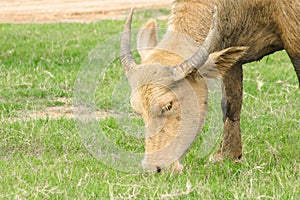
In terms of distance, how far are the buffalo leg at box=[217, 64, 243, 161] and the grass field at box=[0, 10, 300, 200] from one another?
0.18 metres

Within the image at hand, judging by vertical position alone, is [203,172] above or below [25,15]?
below

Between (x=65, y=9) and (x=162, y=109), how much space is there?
13.9 m

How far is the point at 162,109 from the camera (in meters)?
6.97

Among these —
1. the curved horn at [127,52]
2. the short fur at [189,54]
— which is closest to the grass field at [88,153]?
the short fur at [189,54]

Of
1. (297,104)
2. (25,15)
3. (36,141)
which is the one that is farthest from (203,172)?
(25,15)

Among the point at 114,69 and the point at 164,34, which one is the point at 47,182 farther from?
the point at 114,69

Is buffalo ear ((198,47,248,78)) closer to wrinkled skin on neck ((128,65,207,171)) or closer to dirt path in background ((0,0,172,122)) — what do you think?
wrinkled skin on neck ((128,65,207,171))

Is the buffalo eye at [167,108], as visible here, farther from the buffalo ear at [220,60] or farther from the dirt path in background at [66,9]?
the dirt path in background at [66,9]

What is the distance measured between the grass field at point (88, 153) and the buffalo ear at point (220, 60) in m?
0.98

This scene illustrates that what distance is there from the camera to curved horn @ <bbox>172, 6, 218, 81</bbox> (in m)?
6.92

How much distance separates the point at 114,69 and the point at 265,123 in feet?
12.0

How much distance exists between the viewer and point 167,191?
673 centimetres

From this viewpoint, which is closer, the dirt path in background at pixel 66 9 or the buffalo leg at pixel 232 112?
the buffalo leg at pixel 232 112

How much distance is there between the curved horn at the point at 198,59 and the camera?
692cm
